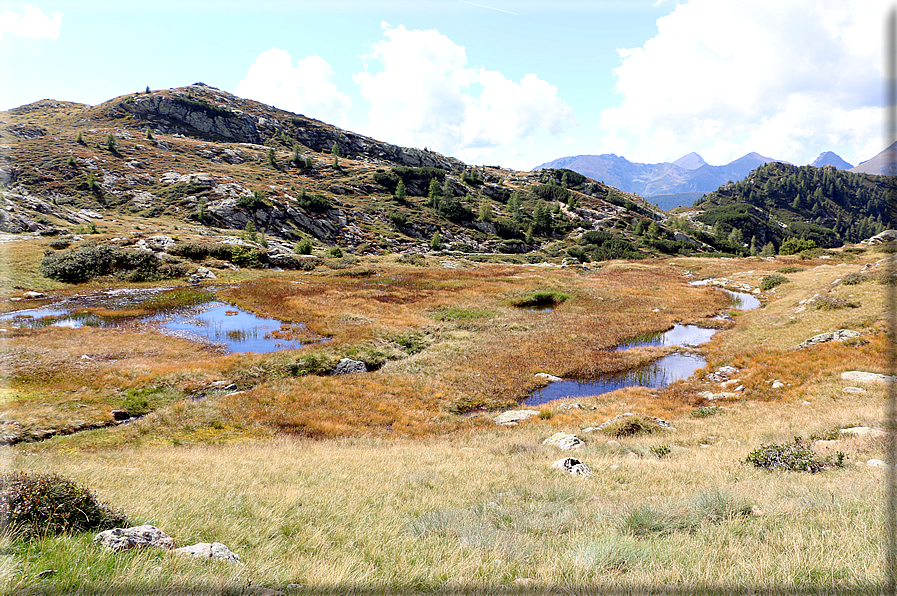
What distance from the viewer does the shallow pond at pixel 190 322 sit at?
2780 centimetres

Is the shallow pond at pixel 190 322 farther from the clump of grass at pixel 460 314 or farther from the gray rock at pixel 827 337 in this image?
the gray rock at pixel 827 337

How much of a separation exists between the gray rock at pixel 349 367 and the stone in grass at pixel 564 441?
13.6m

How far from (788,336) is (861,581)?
2896cm

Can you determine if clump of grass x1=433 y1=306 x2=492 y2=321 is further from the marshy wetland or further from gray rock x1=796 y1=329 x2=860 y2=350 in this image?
gray rock x1=796 y1=329 x2=860 y2=350

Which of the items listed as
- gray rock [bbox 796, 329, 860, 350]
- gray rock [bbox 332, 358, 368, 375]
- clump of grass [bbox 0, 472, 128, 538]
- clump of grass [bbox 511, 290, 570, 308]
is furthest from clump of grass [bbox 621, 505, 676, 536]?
clump of grass [bbox 511, 290, 570, 308]

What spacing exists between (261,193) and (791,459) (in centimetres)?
10546

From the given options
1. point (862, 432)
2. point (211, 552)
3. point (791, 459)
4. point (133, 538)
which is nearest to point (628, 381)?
point (862, 432)

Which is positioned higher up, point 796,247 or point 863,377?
point 796,247

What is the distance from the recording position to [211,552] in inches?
192

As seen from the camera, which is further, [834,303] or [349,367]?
[834,303]

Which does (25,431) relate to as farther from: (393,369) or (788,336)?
(788,336)

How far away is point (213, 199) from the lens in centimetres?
9219

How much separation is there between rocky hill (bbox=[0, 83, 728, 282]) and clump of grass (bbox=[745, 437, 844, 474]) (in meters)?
66.7

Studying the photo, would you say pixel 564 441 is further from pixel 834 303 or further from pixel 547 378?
pixel 834 303
